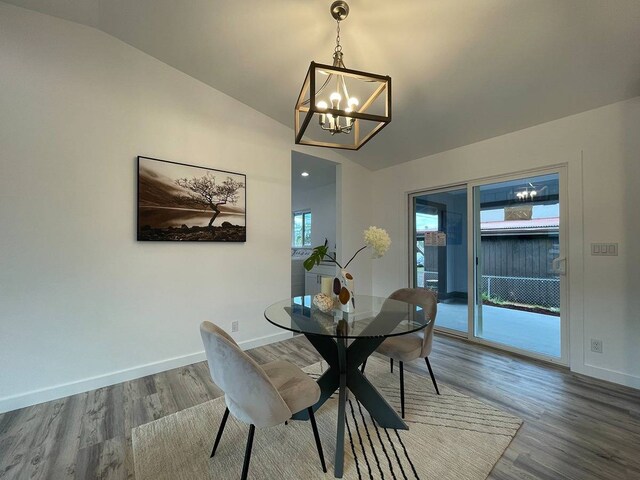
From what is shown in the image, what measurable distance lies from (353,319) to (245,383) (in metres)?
0.80

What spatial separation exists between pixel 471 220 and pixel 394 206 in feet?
3.76

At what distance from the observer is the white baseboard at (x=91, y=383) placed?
81.3 inches

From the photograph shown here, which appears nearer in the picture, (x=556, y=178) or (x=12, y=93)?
(x=12, y=93)

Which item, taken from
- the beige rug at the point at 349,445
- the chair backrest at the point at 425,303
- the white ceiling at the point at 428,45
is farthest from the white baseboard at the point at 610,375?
the white ceiling at the point at 428,45

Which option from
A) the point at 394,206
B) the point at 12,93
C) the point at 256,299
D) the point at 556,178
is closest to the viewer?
the point at 12,93

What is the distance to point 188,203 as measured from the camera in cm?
281

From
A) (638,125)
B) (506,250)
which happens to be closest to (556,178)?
(638,125)

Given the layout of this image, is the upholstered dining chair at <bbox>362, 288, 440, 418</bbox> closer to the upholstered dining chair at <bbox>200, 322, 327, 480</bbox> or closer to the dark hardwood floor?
the dark hardwood floor

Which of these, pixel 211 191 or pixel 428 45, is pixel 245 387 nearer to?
pixel 211 191

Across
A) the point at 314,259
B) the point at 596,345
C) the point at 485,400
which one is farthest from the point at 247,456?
the point at 596,345

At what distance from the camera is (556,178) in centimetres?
280

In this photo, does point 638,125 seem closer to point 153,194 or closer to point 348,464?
point 348,464

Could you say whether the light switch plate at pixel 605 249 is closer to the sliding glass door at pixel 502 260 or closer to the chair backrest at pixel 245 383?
the sliding glass door at pixel 502 260

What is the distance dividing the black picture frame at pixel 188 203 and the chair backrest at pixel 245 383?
5.79 ft
